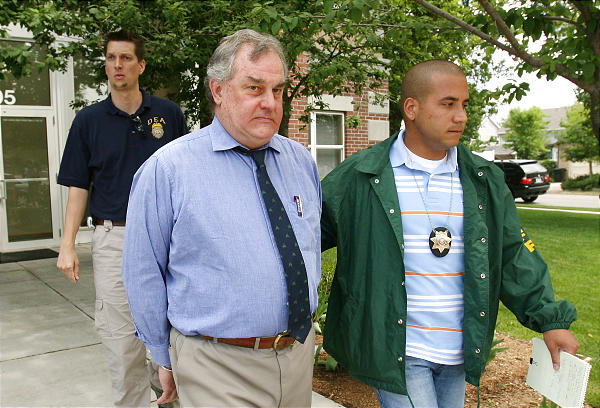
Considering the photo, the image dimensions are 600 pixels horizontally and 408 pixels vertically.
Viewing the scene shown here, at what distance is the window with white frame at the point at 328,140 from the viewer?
1212 centimetres

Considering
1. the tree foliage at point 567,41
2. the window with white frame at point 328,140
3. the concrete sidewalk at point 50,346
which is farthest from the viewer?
the window with white frame at point 328,140

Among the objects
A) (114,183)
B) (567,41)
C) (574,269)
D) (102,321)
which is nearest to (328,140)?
(574,269)

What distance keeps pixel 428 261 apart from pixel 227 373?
0.89 m

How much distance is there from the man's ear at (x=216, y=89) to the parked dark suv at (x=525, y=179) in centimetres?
2457

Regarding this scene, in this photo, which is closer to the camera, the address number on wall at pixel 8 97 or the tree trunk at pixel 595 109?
the tree trunk at pixel 595 109

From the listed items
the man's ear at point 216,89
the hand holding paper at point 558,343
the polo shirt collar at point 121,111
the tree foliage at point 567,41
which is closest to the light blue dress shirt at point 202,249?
the man's ear at point 216,89

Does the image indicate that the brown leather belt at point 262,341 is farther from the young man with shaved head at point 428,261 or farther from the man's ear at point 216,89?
the man's ear at point 216,89

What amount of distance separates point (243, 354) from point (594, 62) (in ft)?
8.12

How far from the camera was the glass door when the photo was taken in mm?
9586

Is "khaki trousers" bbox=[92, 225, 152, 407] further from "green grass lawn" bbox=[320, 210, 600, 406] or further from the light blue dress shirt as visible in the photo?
"green grass lawn" bbox=[320, 210, 600, 406]

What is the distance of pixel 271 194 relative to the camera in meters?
2.02

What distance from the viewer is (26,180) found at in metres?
9.83

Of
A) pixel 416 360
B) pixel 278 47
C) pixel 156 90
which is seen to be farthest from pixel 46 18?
pixel 416 360

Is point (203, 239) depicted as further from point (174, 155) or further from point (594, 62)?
point (594, 62)
